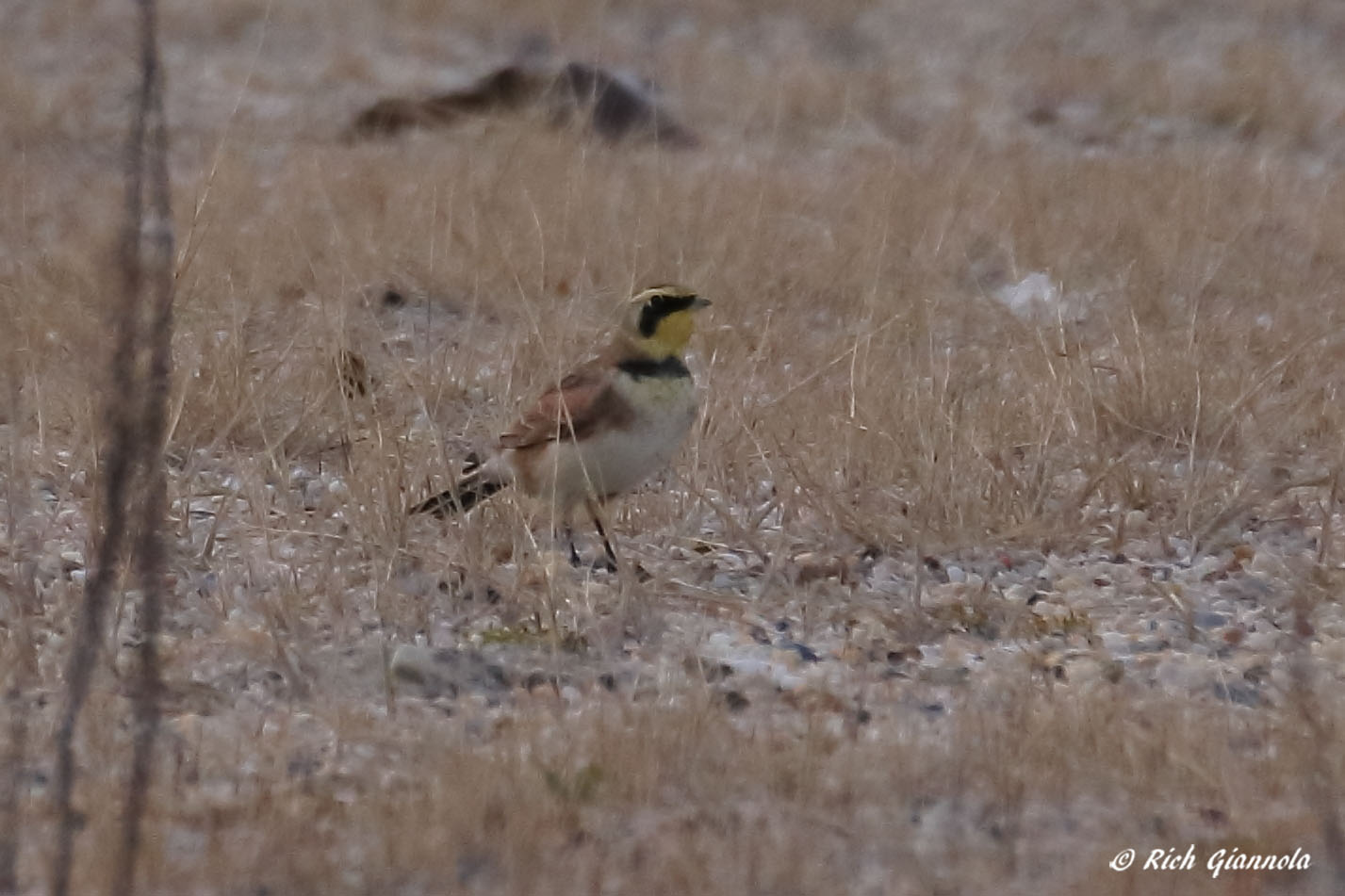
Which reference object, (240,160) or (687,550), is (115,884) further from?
(240,160)

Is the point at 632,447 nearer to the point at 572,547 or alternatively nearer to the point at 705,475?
the point at 572,547

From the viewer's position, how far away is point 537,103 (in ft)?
38.6

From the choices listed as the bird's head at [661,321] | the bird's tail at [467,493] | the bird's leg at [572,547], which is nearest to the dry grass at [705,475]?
the bird's tail at [467,493]

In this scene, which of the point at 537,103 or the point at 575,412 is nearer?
the point at 575,412

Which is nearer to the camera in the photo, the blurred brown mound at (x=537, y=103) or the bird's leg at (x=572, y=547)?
the bird's leg at (x=572, y=547)

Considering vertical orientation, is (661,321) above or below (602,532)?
above

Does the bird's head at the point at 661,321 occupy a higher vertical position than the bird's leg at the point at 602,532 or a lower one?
higher

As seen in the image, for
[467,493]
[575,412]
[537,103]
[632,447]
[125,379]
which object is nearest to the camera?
[125,379]

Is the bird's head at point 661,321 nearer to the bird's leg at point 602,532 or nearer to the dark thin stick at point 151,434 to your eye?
the bird's leg at point 602,532

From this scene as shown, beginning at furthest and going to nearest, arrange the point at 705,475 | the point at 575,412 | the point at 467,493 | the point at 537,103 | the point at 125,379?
the point at 537,103
the point at 705,475
the point at 467,493
the point at 575,412
the point at 125,379

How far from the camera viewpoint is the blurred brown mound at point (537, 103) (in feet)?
39.7

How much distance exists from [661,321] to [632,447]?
0.43m

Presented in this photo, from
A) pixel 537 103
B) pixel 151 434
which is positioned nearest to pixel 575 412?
pixel 151 434

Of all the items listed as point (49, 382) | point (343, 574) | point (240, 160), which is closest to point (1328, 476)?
point (343, 574)
